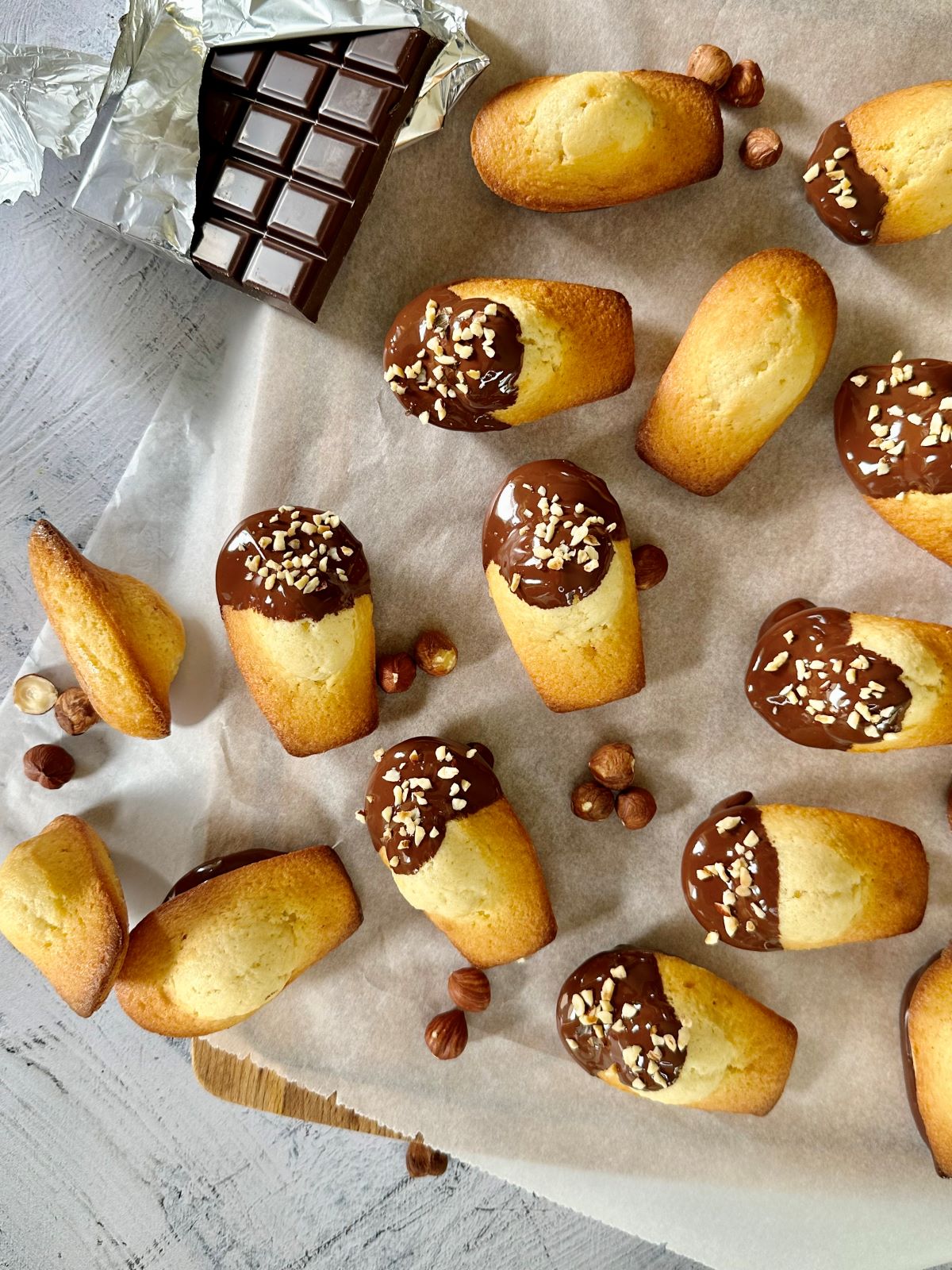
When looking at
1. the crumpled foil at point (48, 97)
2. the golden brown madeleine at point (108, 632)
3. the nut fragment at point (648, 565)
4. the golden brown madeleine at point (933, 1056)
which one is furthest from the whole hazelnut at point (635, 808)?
the crumpled foil at point (48, 97)

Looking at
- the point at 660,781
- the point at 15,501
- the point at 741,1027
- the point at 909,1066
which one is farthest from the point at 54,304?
the point at 909,1066

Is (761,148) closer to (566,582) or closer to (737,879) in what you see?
(566,582)

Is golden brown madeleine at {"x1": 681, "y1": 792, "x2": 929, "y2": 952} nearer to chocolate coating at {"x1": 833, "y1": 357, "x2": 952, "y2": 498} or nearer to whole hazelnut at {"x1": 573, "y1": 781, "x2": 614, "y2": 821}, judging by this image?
whole hazelnut at {"x1": 573, "y1": 781, "x2": 614, "y2": 821}

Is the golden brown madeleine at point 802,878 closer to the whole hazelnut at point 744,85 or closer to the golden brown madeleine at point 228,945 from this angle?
the golden brown madeleine at point 228,945

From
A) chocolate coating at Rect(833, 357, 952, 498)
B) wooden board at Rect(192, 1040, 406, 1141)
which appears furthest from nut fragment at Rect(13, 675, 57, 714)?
chocolate coating at Rect(833, 357, 952, 498)

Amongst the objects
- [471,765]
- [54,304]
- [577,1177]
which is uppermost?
[54,304]

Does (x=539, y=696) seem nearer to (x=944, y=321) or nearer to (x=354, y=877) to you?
(x=354, y=877)

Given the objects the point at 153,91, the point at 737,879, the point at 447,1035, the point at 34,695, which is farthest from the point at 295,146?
the point at 447,1035
